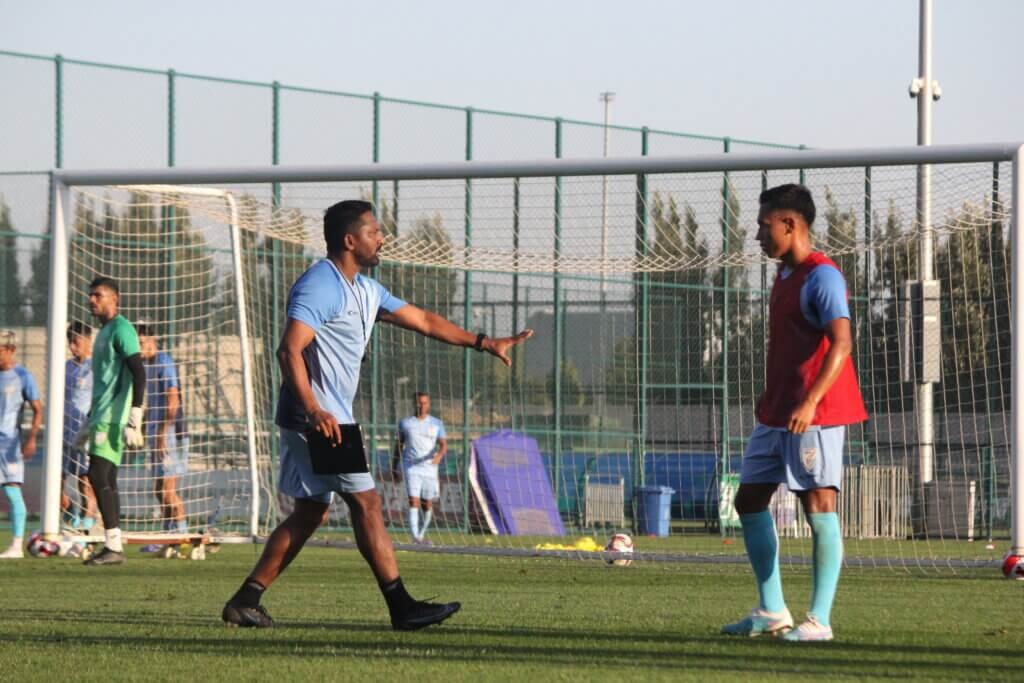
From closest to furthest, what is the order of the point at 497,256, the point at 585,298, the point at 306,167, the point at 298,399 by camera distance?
the point at 298,399 < the point at 306,167 < the point at 497,256 < the point at 585,298

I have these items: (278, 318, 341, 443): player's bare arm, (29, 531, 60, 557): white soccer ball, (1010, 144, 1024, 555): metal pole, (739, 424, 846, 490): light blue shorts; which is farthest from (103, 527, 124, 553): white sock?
(739, 424, 846, 490): light blue shorts

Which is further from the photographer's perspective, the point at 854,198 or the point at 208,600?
the point at 854,198

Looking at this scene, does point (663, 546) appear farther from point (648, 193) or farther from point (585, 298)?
point (585, 298)

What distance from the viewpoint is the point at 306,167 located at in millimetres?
13250

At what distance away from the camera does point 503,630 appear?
7434 mm

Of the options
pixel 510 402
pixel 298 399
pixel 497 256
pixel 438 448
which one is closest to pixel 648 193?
pixel 497 256

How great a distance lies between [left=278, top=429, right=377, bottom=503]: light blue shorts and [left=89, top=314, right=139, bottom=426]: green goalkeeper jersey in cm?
532

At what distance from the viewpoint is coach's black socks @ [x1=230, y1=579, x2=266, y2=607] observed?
7477mm

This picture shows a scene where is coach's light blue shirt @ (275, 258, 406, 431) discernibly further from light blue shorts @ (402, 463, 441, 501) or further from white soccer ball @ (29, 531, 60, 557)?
light blue shorts @ (402, 463, 441, 501)

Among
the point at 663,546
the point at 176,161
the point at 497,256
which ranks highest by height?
the point at 176,161

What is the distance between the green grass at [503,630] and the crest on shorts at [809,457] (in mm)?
675

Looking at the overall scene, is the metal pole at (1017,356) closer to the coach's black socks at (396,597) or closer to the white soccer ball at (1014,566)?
the white soccer ball at (1014,566)

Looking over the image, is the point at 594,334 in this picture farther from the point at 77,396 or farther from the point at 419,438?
the point at 77,396

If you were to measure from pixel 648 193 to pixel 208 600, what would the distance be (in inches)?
424
